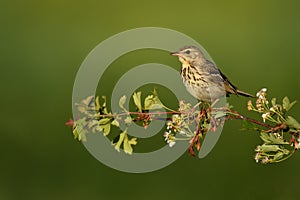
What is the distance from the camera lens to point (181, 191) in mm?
3926

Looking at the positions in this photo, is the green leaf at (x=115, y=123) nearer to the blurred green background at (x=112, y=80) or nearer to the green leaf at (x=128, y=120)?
the green leaf at (x=128, y=120)

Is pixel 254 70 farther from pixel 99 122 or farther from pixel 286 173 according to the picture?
pixel 99 122

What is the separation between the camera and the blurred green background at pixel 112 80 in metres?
4.01

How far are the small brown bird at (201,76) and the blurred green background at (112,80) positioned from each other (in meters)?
1.58

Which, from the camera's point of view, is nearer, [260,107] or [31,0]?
[260,107]

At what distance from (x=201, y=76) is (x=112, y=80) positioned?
3160 millimetres

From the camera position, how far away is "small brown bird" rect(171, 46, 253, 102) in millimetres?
2037

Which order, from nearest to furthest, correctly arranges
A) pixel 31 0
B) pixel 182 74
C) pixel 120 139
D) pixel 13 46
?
pixel 120 139, pixel 182 74, pixel 13 46, pixel 31 0

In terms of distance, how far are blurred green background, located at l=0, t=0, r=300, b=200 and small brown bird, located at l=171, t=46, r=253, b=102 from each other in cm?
158

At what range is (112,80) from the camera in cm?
527

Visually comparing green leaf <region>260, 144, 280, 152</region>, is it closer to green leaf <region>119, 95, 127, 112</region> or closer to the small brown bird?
green leaf <region>119, 95, 127, 112</region>

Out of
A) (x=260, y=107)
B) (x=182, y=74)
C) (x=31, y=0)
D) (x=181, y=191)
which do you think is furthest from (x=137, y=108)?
(x=31, y=0)

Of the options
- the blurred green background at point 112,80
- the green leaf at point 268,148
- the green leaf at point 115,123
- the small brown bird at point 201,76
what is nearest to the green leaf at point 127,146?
the green leaf at point 115,123

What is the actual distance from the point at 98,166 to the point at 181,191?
57 cm
